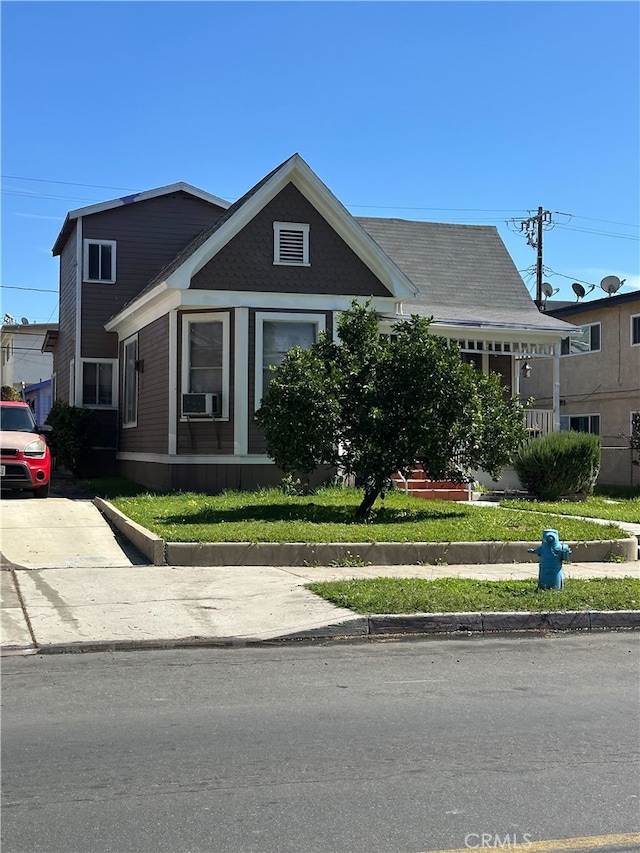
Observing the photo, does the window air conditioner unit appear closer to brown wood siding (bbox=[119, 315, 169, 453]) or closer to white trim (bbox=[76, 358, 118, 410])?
brown wood siding (bbox=[119, 315, 169, 453])

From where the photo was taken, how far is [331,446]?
557 inches

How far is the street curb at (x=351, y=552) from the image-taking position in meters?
11.4

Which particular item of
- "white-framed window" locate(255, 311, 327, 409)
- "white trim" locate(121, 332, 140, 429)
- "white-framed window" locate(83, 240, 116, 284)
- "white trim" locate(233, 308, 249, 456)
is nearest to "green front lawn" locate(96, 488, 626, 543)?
"white trim" locate(233, 308, 249, 456)

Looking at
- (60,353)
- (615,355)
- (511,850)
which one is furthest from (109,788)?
(615,355)

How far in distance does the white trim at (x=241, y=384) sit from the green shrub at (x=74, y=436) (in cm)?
664

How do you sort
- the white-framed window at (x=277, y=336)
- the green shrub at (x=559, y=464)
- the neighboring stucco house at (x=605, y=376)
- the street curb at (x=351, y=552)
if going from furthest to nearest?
the neighboring stucco house at (x=605, y=376)
the green shrub at (x=559, y=464)
the white-framed window at (x=277, y=336)
the street curb at (x=351, y=552)

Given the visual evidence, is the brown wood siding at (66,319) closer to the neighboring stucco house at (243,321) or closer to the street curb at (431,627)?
the neighboring stucco house at (243,321)

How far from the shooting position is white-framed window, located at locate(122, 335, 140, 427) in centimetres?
2159

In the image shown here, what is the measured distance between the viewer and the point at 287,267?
1839cm

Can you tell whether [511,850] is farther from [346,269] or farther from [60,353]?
[60,353]

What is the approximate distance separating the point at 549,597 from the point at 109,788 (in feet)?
19.3

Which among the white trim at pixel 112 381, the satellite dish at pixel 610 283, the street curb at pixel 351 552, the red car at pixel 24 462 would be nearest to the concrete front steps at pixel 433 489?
the street curb at pixel 351 552

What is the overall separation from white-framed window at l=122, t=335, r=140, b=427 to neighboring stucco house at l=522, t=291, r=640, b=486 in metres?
14.7

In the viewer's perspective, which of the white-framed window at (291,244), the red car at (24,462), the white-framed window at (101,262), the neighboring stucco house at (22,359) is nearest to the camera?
the red car at (24,462)
